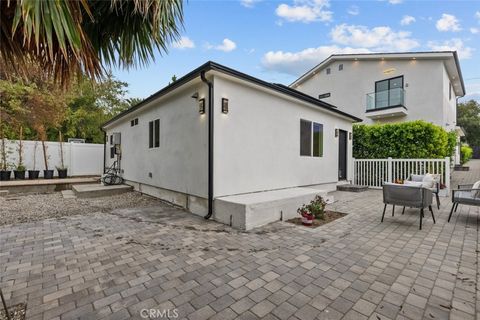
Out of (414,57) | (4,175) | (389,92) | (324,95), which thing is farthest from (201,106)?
(324,95)

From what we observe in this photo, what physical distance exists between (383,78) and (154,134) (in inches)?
571

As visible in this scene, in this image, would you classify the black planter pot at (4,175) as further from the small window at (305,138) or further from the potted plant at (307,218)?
the potted plant at (307,218)

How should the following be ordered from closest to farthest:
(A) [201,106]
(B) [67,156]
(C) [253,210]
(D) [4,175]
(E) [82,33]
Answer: (E) [82,33], (C) [253,210], (A) [201,106], (D) [4,175], (B) [67,156]

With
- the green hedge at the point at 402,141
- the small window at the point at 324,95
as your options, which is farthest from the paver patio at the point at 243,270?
the small window at the point at 324,95

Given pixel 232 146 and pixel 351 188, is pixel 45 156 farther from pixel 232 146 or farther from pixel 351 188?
pixel 351 188

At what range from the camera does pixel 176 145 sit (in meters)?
6.14

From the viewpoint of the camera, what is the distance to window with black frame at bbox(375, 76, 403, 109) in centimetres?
1345

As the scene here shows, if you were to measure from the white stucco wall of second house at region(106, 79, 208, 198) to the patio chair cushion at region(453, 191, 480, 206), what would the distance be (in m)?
5.15

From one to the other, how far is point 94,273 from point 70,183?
8993mm

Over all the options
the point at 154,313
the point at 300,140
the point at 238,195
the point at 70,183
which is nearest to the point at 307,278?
the point at 154,313

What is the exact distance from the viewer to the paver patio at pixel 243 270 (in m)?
2.06

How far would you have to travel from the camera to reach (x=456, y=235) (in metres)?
3.95

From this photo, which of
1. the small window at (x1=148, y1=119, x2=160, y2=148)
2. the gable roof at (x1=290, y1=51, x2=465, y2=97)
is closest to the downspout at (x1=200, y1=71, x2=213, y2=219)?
the small window at (x1=148, y1=119, x2=160, y2=148)

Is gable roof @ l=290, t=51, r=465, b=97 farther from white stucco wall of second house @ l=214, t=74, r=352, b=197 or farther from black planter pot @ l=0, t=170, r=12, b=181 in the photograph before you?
black planter pot @ l=0, t=170, r=12, b=181
